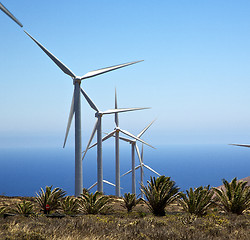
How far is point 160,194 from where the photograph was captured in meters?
18.7

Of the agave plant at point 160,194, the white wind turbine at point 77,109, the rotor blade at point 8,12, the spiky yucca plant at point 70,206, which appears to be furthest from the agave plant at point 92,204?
the white wind turbine at point 77,109

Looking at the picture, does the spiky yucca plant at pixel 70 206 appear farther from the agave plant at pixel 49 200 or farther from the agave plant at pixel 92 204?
the agave plant at pixel 49 200

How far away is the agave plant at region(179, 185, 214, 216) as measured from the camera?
57.1 feet

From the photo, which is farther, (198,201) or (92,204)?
(92,204)

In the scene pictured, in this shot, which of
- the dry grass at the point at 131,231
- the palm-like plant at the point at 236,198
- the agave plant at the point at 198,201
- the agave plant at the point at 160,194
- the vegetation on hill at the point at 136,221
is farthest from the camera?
the agave plant at the point at 160,194

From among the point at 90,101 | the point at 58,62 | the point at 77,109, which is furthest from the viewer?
the point at 90,101

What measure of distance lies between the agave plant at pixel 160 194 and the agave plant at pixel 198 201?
2.12ft

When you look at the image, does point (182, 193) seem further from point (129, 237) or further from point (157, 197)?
point (129, 237)

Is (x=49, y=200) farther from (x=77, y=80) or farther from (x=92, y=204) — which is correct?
(x=77, y=80)

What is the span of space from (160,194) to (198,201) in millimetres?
2191

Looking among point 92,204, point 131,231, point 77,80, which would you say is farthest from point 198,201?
point 77,80

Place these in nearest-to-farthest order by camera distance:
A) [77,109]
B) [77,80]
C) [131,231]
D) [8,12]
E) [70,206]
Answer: [131,231], [70,206], [8,12], [77,109], [77,80]

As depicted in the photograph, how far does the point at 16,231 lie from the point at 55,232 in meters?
1.24

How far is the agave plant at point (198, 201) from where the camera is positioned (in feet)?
57.1
